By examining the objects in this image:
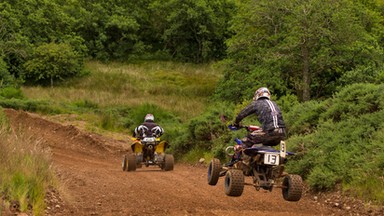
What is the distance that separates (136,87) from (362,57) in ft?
77.3

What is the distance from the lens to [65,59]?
4925 centimetres

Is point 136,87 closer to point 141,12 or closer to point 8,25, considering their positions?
point 8,25

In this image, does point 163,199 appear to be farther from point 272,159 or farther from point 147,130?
point 147,130

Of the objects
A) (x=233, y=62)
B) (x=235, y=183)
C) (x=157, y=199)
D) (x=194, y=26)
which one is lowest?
(x=157, y=199)

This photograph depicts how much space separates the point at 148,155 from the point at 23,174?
8.95m

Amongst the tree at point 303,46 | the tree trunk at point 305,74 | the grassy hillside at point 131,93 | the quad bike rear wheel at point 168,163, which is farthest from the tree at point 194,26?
the quad bike rear wheel at point 168,163

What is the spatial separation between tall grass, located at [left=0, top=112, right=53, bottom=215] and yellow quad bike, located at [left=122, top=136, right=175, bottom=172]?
21.9ft

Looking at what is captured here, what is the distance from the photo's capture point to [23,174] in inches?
349

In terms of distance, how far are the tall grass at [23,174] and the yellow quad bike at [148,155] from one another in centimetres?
667

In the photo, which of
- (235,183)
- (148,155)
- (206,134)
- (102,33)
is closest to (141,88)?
(102,33)

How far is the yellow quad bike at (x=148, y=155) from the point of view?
17.3 m

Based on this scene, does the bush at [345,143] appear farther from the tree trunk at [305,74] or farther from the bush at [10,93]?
the bush at [10,93]

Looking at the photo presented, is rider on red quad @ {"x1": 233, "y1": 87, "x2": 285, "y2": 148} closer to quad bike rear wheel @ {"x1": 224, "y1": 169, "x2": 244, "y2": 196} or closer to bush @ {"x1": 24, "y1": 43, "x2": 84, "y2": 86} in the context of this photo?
quad bike rear wheel @ {"x1": 224, "y1": 169, "x2": 244, "y2": 196}

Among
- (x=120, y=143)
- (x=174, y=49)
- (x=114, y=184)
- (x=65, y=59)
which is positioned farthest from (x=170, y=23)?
(x=114, y=184)
